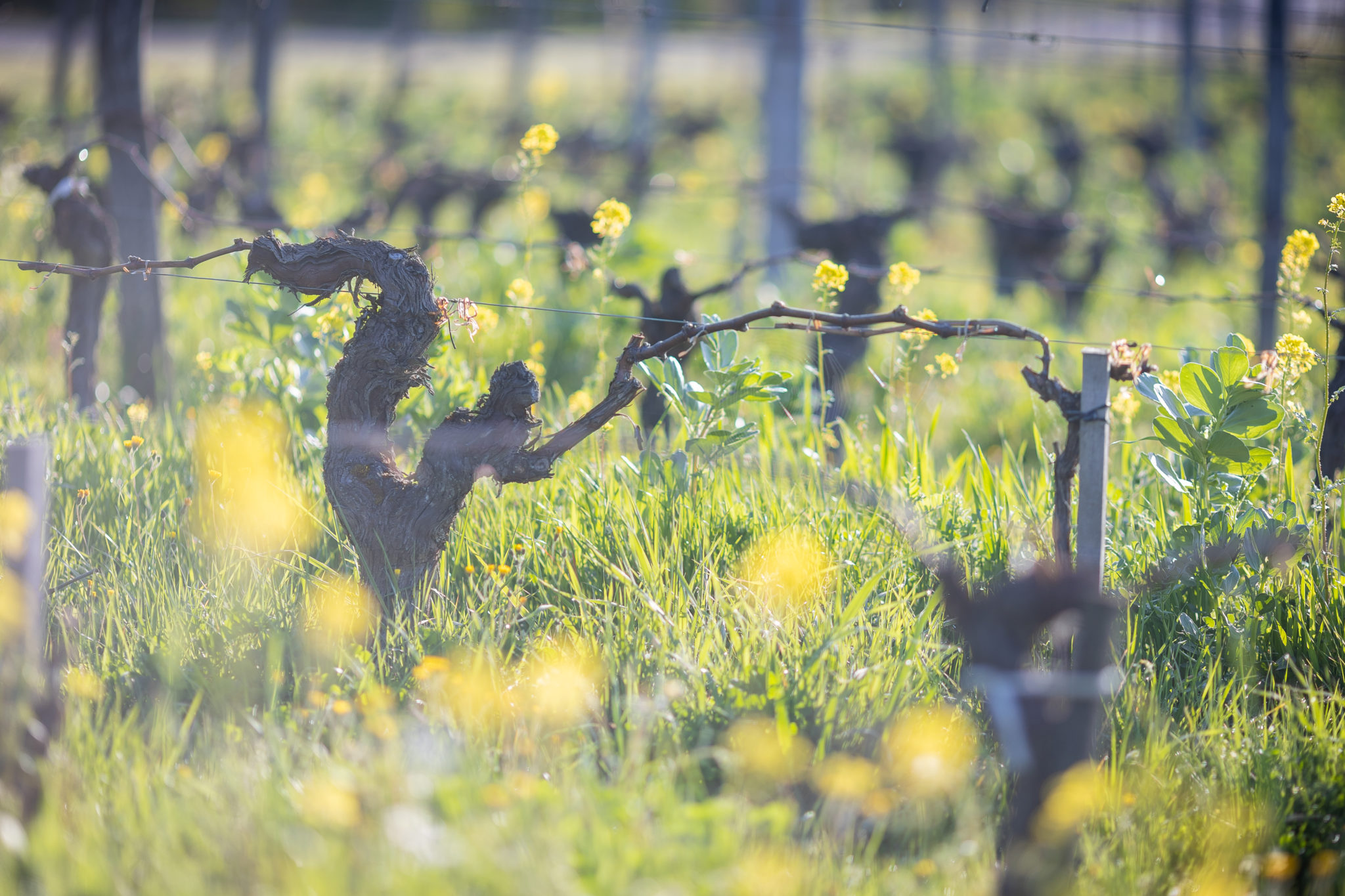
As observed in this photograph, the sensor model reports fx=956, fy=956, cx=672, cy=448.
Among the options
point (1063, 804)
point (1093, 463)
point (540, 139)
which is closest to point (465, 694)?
point (1063, 804)

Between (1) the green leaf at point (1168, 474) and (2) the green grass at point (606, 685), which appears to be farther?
(1) the green leaf at point (1168, 474)

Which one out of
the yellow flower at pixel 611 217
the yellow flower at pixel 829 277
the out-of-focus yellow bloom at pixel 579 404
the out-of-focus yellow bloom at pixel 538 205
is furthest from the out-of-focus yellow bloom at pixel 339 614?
the out-of-focus yellow bloom at pixel 538 205

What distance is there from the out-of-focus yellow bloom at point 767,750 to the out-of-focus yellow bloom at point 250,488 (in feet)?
4.78

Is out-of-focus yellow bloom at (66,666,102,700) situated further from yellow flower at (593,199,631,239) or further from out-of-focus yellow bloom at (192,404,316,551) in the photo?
yellow flower at (593,199,631,239)

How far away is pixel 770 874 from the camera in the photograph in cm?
161

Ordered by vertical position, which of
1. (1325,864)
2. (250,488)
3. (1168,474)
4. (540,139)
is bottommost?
(1325,864)

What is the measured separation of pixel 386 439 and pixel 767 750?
1.30 metres

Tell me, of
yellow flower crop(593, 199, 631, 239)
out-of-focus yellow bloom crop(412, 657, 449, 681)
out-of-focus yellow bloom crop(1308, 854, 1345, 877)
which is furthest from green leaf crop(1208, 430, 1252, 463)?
out-of-focus yellow bloom crop(412, 657, 449, 681)

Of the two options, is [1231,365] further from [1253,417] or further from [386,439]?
[386,439]

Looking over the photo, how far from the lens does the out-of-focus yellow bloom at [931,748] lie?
6.29 feet

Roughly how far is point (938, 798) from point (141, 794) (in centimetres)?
153

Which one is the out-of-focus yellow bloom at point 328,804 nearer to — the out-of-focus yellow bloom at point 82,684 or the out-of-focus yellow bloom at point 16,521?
the out-of-focus yellow bloom at point 82,684

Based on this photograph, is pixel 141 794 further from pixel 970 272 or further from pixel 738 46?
pixel 738 46

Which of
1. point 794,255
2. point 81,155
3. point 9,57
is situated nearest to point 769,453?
point 794,255
